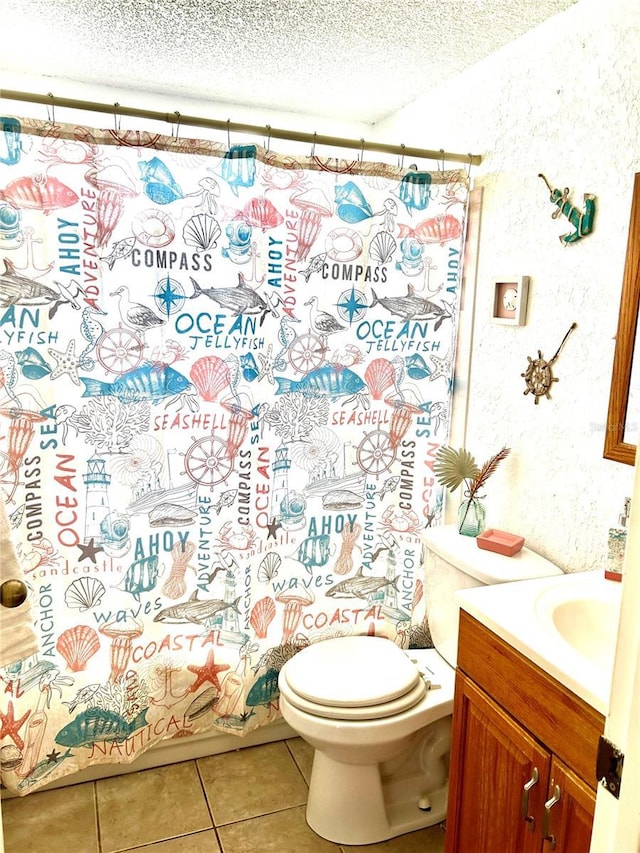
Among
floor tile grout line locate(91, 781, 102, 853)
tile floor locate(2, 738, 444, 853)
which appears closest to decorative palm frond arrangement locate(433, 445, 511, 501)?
tile floor locate(2, 738, 444, 853)

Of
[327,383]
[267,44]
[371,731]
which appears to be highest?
[267,44]

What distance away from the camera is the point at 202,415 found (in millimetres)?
2076

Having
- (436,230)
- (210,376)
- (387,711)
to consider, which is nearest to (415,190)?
(436,230)

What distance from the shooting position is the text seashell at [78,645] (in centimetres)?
206

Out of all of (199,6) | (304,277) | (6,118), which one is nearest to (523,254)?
(304,277)

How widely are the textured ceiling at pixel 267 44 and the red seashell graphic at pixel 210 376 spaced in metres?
0.97

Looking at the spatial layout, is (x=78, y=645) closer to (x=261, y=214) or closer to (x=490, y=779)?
(x=490, y=779)

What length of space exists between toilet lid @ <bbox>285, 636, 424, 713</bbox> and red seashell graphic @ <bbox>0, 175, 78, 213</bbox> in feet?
4.90

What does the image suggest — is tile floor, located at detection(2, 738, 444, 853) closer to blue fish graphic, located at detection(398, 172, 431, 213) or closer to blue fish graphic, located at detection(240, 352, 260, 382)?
blue fish graphic, located at detection(240, 352, 260, 382)

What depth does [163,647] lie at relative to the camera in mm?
2191

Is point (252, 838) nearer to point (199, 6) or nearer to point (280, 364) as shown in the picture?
point (280, 364)

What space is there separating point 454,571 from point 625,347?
799 millimetres

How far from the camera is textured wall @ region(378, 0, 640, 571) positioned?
5.68ft

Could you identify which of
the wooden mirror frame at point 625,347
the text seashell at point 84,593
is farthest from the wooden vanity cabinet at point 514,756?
the text seashell at point 84,593
